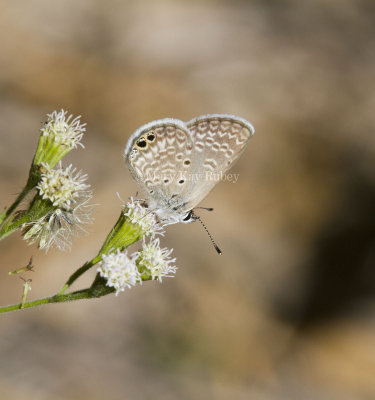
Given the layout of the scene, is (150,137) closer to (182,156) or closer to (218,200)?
(182,156)

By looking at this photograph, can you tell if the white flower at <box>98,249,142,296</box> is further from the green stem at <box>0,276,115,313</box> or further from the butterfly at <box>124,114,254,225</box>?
the butterfly at <box>124,114,254,225</box>

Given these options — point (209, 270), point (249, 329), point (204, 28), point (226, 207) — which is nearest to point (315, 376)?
point (249, 329)

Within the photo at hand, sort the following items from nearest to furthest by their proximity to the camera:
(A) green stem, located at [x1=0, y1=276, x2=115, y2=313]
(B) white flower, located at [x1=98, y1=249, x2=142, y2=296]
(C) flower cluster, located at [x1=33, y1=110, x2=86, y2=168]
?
(A) green stem, located at [x1=0, y1=276, x2=115, y2=313], (B) white flower, located at [x1=98, y1=249, x2=142, y2=296], (C) flower cluster, located at [x1=33, y1=110, x2=86, y2=168]

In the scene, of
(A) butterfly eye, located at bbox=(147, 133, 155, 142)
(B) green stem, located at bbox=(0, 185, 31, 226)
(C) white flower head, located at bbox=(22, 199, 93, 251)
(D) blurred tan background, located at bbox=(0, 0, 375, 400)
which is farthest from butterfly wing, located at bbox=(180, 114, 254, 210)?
(D) blurred tan background, located at bbox=(0, 0, 375, 400)

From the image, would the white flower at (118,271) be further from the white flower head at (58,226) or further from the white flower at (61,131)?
the white flower at (61,131)

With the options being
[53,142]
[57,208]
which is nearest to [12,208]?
[57,208]

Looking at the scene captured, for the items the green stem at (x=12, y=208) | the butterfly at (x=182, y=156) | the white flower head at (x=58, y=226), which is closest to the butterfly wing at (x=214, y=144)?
the butterfly at (x=182, y=156)
